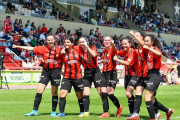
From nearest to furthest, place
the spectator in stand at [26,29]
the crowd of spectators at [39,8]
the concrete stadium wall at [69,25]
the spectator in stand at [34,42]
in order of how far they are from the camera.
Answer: the spectator in stand at [34,42]
the spectator in stand at [26,29]
the crowd of spectators at [39,8]
the concrete stadium wall at [69,25]

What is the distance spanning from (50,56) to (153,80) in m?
3.24

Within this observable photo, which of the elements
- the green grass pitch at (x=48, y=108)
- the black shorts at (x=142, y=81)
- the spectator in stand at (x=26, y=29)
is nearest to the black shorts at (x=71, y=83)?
the green grass pitch at (x=48, y=108)

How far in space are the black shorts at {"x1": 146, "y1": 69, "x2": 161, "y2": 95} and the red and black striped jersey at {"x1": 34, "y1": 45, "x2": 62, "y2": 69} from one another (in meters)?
2.91

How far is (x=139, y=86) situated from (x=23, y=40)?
19.1m

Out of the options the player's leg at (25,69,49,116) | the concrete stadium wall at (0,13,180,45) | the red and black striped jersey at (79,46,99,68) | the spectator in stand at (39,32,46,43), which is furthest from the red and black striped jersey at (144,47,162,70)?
the concrete stadium wall at (0,13,180,45)

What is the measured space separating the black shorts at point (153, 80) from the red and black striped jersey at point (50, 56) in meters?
2.91

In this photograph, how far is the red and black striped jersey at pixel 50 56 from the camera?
32.5ft

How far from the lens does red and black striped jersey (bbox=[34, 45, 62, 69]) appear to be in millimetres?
9906

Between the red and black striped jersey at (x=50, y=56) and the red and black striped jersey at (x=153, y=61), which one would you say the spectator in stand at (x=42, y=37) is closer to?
the red and black striped jersey at (x=50, y=56)

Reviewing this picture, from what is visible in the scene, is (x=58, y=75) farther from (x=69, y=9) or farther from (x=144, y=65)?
(x=69, y=9)

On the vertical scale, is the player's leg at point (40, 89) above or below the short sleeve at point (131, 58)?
below

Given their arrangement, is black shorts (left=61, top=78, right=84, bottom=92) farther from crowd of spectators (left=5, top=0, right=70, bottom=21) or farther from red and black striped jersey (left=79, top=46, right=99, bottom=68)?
crowd of spectators (left=5, top=0, right=70, bottom=21)

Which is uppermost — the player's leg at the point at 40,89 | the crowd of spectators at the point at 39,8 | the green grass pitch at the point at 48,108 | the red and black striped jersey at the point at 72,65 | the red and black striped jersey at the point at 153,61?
the crowd of spectators at the point at 39,8

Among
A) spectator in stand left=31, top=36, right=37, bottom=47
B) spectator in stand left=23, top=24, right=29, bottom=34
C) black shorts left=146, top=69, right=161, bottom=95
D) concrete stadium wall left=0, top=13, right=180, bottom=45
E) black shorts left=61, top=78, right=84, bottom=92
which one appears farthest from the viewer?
concrete stadium wall left=0, top=13, right=180, bottom=45
